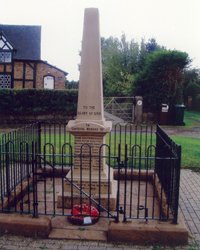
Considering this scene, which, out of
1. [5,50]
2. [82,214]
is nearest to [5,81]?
[5,50]

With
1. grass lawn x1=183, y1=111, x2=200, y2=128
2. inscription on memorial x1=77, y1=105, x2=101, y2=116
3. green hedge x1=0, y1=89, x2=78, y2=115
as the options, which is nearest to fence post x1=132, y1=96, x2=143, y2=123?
grass lawn x1=183, y1=111, x2=200, y2=128

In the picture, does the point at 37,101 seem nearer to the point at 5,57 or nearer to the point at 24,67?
the point at 24,67

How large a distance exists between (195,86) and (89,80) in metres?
29.1

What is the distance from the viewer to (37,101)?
2028 cm

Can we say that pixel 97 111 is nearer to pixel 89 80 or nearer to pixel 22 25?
Answer: pixel 89 80

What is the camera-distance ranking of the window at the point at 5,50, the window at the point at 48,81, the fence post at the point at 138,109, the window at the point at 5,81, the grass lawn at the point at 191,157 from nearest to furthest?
Result: the grass lawn at the point at 191,157 → the fence post at the point at 138,109 → the window at the point at 5,50 → the window at the point at 5,81 → the window at the point at 48,81

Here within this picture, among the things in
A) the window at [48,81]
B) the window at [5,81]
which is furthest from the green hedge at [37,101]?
the window at [48,81]

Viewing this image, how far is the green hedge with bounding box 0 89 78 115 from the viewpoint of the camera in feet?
65.1

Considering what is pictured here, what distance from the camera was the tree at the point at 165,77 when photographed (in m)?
20.8

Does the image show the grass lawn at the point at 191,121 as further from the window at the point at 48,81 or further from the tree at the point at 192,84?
the window at the point at 48,81

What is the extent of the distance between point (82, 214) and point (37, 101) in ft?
52.2

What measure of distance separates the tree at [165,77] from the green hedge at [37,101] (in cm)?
510

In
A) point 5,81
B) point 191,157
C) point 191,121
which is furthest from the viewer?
point 5,81

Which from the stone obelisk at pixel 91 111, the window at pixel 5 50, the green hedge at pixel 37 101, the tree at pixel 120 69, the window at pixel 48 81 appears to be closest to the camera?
the stone obelisk at pixel 91 111
